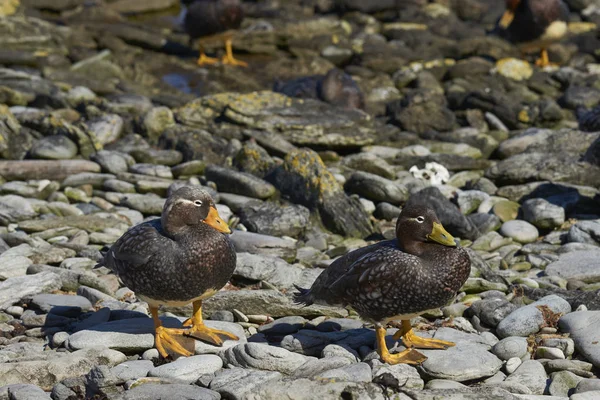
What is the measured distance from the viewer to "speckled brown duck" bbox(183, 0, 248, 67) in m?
19.9

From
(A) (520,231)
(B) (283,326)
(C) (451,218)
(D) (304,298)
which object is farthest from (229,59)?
(D) (304,298)

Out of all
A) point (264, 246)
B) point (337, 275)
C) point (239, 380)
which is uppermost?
point (337, 275)

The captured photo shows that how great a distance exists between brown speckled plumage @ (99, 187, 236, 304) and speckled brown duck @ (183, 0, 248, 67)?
43.4ft

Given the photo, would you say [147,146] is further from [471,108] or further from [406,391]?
[406,391]

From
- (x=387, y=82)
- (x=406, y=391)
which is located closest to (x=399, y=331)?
(x=406, y=391)

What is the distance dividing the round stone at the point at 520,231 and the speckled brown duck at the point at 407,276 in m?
4.11

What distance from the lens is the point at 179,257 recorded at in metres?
6.86

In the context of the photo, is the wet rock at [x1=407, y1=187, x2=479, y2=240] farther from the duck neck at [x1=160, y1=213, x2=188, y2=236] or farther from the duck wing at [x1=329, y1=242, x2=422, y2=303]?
the duck neck at [x1=160, y1=213, x2=188, y2=236]

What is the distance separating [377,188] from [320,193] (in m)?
0.91

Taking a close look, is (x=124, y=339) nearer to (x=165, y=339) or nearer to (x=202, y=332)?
(x=165, y=339)

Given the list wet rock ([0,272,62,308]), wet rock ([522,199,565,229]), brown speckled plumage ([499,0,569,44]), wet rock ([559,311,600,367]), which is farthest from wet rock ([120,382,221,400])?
brown speckled plumage ([499,0,569,44])

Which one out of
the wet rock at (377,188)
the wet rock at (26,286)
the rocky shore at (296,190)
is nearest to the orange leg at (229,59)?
the rocky shore at (296,190)

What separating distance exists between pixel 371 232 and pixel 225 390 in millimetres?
5055

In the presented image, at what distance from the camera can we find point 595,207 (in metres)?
11.6
